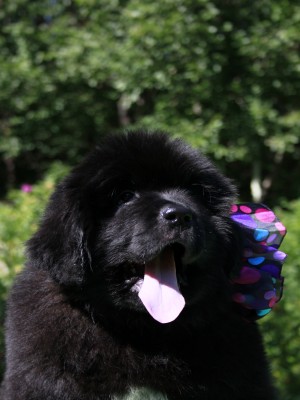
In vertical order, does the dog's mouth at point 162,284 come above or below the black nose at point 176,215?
below

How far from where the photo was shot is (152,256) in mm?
2129

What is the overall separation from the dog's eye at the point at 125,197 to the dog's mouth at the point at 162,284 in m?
0.26

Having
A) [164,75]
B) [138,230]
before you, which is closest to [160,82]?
[164,75]

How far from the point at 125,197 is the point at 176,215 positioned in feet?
0.95

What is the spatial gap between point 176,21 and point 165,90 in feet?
3.95

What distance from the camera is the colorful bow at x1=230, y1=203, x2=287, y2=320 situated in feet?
8.29

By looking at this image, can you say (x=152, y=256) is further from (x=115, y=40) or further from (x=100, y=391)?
(x=115, y=40)

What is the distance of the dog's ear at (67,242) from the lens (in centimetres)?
216

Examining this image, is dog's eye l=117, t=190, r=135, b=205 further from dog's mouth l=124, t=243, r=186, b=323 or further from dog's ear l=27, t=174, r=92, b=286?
dog's mouth l=124, t=243, r=186, b=323

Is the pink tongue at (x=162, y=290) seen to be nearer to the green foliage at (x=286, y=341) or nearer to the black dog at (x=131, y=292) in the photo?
the black dog at (x=131, y=292)

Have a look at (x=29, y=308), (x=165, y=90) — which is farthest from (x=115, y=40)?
(x=29, y=308)

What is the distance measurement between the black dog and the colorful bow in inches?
6.2

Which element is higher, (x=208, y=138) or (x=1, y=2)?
(x=1, y=2)

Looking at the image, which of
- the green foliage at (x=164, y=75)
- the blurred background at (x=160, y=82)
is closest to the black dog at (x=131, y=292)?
the blurred background at (x=160, y=82)
